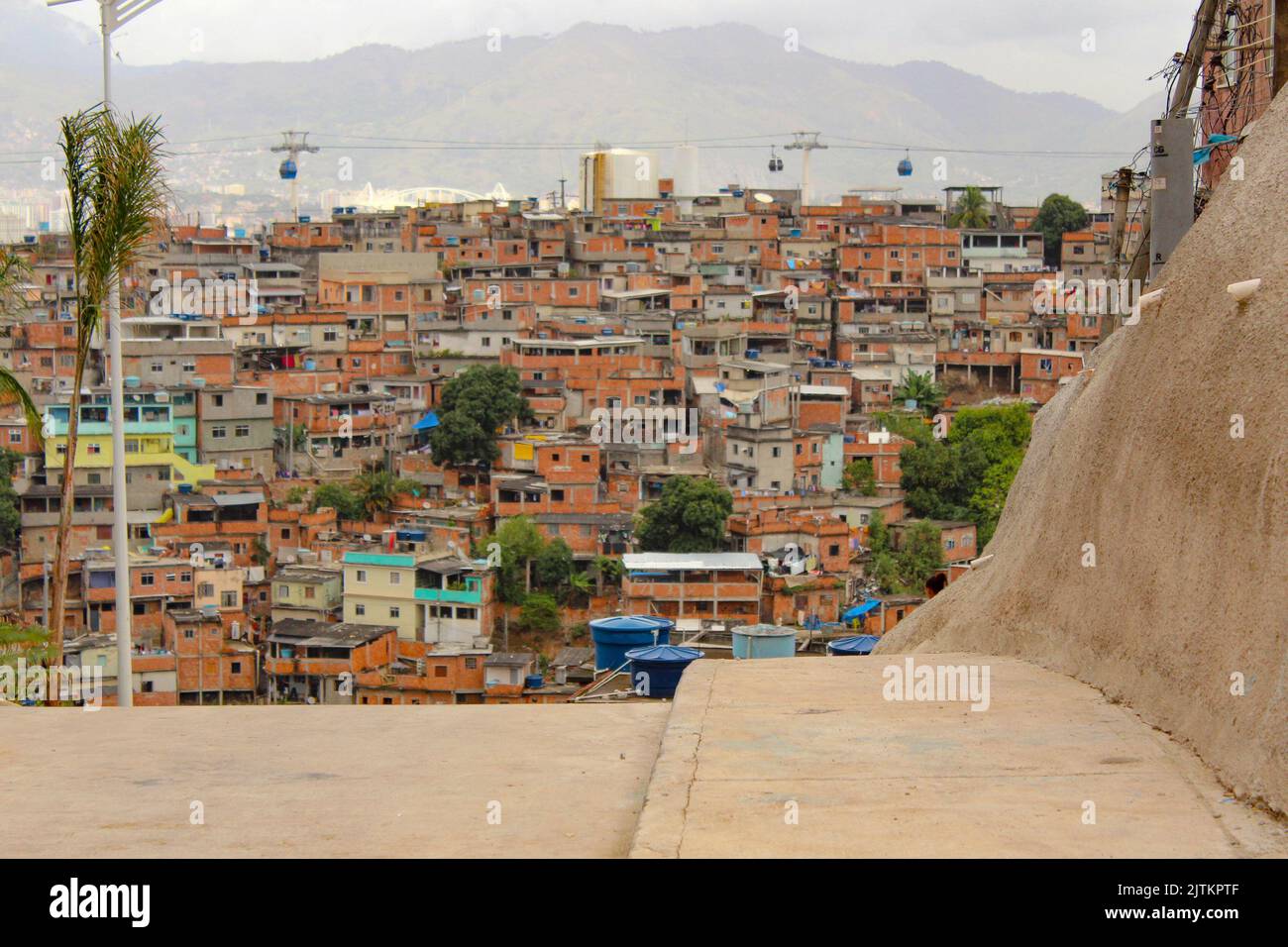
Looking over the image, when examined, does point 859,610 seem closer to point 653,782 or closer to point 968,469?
point 968,469

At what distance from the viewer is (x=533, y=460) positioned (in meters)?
A: 43.2

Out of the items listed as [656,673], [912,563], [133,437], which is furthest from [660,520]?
[656,673]

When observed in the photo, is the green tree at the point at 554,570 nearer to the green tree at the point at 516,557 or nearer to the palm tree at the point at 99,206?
the green tree at the point at 516,557

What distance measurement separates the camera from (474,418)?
44.2 m

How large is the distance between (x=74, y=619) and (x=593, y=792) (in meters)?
30.3

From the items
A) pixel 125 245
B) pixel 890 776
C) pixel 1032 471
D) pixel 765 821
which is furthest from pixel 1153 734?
pixel 125 245

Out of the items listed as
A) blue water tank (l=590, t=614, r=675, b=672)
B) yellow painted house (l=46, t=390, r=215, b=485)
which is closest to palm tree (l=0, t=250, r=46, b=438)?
blue water tank (l=590, t=614, r=675, b=672)

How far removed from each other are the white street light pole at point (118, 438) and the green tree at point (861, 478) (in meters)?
33.2

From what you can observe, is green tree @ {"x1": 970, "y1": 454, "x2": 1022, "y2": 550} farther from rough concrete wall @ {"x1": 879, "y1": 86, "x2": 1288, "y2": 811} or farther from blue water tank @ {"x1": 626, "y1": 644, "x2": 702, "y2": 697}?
rough concrete wall @ {"x1": 879, "y1": 86, "x2": 1288, "y2": 811}

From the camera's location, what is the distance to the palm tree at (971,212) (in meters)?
71.6

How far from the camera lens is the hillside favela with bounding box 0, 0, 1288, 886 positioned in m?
4.90

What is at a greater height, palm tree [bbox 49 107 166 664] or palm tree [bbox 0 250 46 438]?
palm tree [bbox 49 107 166 664]

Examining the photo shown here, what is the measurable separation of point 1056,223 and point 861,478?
1233 inches

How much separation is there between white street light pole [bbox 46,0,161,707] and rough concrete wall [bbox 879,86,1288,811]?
4960mm
